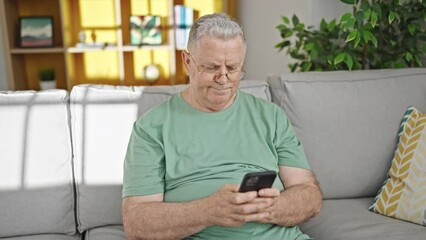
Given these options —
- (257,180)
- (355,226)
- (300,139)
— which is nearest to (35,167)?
(257,180)

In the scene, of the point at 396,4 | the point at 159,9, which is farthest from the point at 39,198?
the point at 159,9

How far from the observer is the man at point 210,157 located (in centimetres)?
117

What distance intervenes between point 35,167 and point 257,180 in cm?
77

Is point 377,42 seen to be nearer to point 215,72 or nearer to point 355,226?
point 355,226

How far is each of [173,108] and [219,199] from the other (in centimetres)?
35

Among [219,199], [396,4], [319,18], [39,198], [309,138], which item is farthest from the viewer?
[319,18]

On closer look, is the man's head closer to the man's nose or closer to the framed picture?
the man's nose

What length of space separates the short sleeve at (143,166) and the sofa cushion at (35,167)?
0.31m

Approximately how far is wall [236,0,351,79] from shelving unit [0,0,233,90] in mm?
256

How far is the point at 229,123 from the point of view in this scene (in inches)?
52.1

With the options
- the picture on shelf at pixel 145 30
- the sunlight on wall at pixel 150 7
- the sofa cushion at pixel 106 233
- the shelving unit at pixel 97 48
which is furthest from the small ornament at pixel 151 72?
the sofa cushion at pixel 106 233

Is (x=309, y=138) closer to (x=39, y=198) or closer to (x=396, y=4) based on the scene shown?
(x=396, y=4)

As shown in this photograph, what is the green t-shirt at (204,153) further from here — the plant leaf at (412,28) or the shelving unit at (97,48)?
the shelving unit at (97,48)

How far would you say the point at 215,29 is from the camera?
1.21 m
